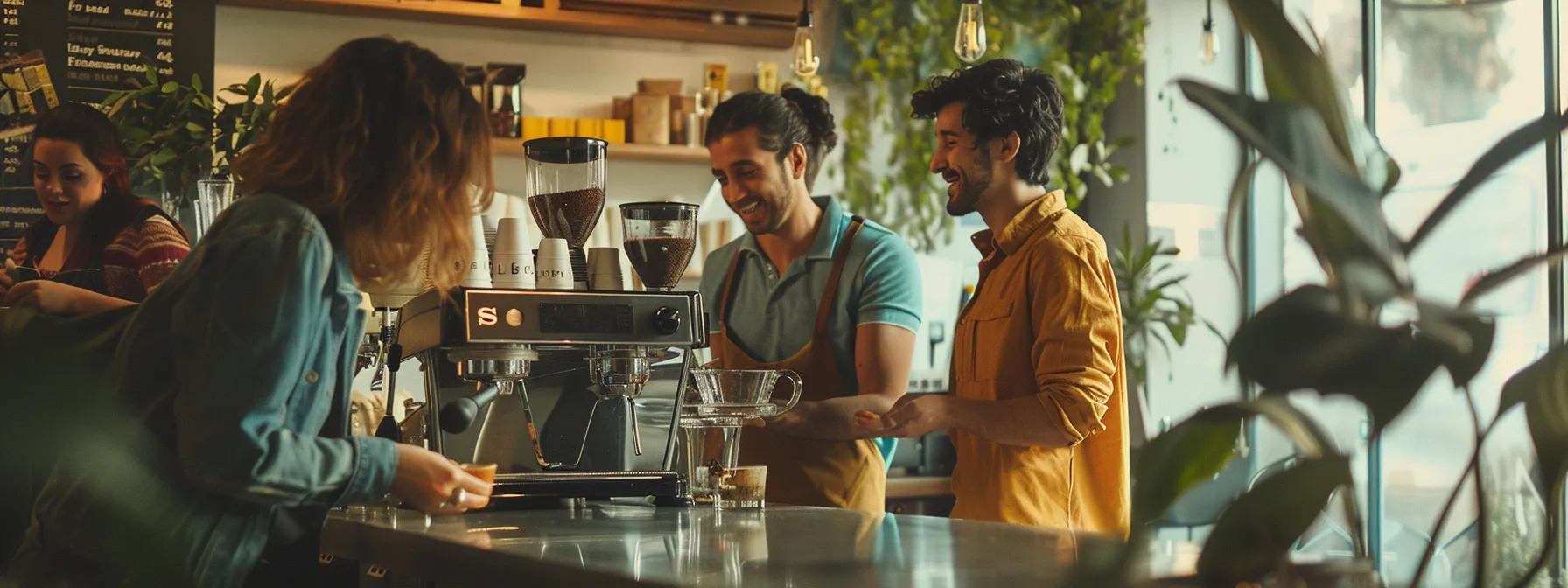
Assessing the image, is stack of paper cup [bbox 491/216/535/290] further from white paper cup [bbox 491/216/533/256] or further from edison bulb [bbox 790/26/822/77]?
edison bulb [bbox 790/26/822/77]

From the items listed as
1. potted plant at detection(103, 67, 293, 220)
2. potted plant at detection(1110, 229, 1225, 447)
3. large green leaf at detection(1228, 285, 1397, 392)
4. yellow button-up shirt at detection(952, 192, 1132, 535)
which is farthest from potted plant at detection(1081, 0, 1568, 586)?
potted plant at detection(1110, 229, 1225, 447)

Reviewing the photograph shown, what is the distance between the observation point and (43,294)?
1.91 meters

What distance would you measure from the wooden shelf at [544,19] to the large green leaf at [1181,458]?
→ 3740 mm

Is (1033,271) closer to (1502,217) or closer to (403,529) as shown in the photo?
(403,529)

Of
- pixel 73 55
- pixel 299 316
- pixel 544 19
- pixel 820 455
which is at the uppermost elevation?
pixel 544 19

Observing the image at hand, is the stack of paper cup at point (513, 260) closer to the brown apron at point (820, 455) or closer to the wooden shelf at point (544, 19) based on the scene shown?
the brown apron at point (820, 455)

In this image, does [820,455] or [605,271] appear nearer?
[605,271]

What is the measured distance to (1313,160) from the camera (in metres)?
0.56

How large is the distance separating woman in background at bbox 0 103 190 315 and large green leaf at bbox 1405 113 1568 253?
206 centimetres

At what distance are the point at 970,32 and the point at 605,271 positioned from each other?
1866mm

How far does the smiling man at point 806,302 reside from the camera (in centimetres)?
246

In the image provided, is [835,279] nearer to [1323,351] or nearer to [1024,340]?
[1024,340]

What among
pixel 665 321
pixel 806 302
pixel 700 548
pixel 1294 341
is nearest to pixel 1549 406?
pixel 1294 341

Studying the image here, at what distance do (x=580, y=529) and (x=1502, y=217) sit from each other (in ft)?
11.7
